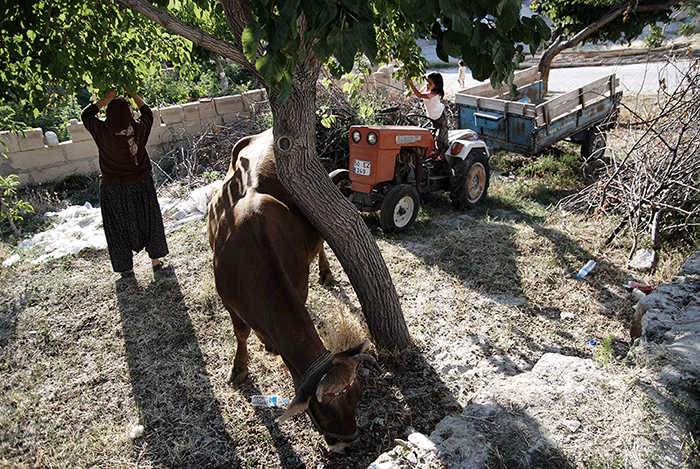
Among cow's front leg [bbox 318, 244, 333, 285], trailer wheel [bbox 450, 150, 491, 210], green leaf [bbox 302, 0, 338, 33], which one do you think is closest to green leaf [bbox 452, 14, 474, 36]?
green leaf [bbox 302, 0, 338, 33]

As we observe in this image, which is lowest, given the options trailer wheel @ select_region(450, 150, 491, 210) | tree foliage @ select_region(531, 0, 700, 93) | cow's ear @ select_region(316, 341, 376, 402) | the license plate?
cow's ear @ select_region(316, 341, 376, 402)

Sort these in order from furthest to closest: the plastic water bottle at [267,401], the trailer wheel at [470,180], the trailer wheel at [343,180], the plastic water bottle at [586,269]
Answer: the trailer wheel at [470,180] < the trailer wheel at [343,180] < the plastic water bottle at [586,269] < the plastic water bottle at [267,401]

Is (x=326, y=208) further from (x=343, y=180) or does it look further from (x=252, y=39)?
Answer: (x=343, y=180)

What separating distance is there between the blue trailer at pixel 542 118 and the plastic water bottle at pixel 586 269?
2.70m

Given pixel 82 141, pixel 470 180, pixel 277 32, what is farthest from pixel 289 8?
pixel 82 141

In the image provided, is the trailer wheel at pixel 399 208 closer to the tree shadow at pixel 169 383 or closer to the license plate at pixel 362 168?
the license plate at pixel 362 168

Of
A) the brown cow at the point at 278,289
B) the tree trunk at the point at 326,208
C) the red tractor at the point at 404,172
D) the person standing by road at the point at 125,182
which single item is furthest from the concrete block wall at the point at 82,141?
the tree trunk at the point at 326,208

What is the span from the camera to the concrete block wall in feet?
25.1

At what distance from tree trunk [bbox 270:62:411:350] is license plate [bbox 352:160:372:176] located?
2128 millimetres

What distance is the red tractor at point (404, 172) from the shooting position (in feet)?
18.5

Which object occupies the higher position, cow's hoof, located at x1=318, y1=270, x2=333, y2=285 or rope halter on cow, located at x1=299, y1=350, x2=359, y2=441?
rope halter on cow, located at x1=299, y1=350, x2=359, y2=441

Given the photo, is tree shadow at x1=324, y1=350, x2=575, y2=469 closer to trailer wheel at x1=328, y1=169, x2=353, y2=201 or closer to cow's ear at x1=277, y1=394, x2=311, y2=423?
cow's ear at x1=277, y1=394, x2=311, y2=423

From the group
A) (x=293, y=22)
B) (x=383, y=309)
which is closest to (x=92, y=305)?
(x=383, y=309)

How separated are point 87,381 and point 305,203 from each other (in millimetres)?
2310
